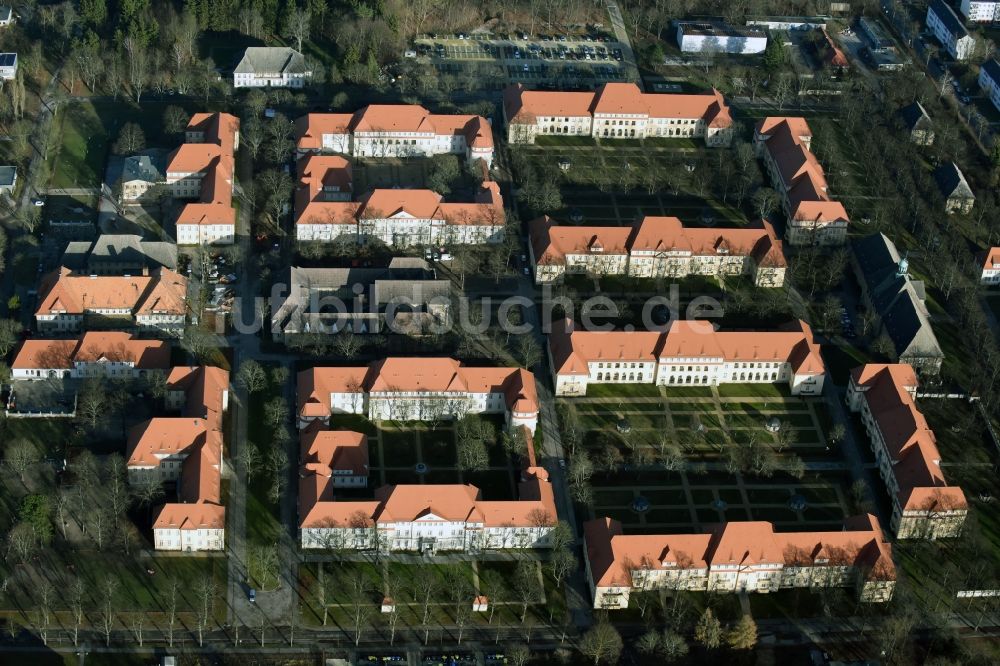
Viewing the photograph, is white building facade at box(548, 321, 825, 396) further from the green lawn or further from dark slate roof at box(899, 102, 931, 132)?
dark slate roof at box(899, 102, 931, 132)

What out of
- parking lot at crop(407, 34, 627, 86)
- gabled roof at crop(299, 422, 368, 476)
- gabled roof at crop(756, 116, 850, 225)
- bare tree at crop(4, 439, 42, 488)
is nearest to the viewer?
bare tree at crop(4, 439, 42, 488)

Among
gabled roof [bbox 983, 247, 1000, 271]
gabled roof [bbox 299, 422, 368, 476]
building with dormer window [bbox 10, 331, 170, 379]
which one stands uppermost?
gabled roof [bbox 983, 247, 1000, 271]

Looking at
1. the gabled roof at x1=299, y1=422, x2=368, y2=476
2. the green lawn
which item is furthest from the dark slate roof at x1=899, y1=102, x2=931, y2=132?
the gabled roof at x1=299, y1=422, x2=368, y2=476

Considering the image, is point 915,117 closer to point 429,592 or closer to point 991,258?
point 991,258

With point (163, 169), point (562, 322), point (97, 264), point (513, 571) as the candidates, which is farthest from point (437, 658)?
point (163, 169)

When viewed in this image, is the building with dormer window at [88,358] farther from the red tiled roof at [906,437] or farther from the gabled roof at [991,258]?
the gabled roof at [991,258]

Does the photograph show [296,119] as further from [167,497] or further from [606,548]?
[606,548]

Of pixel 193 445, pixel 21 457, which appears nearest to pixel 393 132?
pixel 193 445
